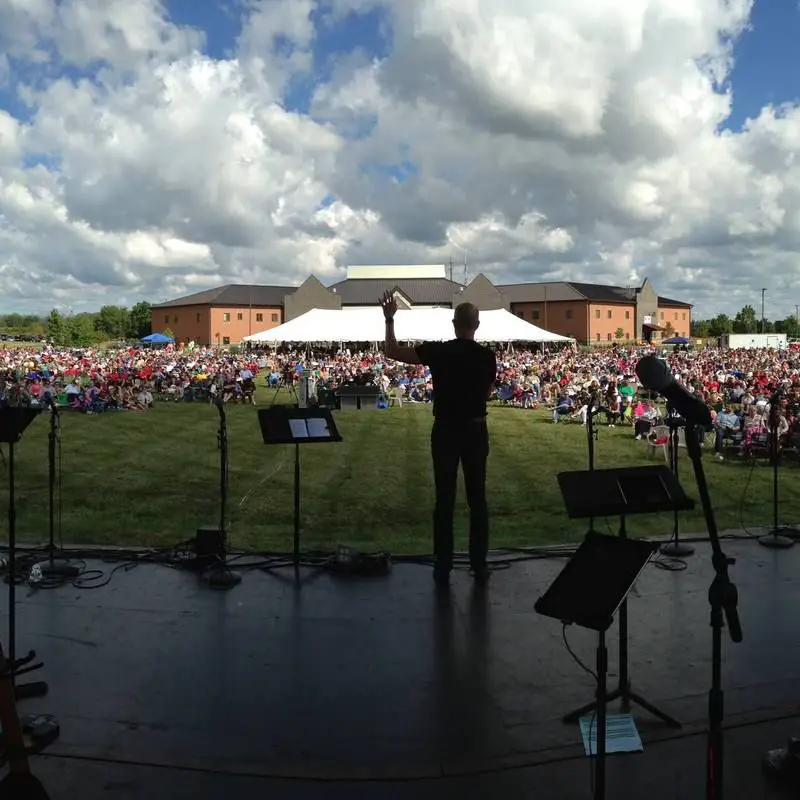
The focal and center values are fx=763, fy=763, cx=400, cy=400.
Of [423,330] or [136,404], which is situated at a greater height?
[423,330]

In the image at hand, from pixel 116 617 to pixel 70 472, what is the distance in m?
7.12

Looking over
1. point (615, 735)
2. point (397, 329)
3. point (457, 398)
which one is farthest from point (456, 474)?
point (397, 329)

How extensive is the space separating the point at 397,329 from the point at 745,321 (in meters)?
86.9

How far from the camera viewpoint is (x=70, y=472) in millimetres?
10906

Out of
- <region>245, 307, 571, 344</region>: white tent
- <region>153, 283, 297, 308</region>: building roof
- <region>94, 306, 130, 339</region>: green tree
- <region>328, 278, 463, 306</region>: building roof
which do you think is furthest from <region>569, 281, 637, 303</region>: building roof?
<region>94, 306, 130, 339</region>: green tree

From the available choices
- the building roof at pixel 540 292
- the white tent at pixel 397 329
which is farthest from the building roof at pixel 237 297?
the white tent at pixel 397 329

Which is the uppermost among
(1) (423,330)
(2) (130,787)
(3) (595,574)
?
(1) (423,330)

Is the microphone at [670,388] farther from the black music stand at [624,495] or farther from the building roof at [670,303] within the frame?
the building roof at [670,303]

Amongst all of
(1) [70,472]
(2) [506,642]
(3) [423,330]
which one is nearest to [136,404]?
(1) [70,472]

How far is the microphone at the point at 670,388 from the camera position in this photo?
7.38 ft

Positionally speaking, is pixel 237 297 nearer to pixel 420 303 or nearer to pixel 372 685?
pixel 420 303

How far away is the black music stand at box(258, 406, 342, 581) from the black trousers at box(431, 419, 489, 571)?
0.90 meters

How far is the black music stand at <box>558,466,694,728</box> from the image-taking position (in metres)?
3.04

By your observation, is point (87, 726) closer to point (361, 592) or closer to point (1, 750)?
point (1, 750)
